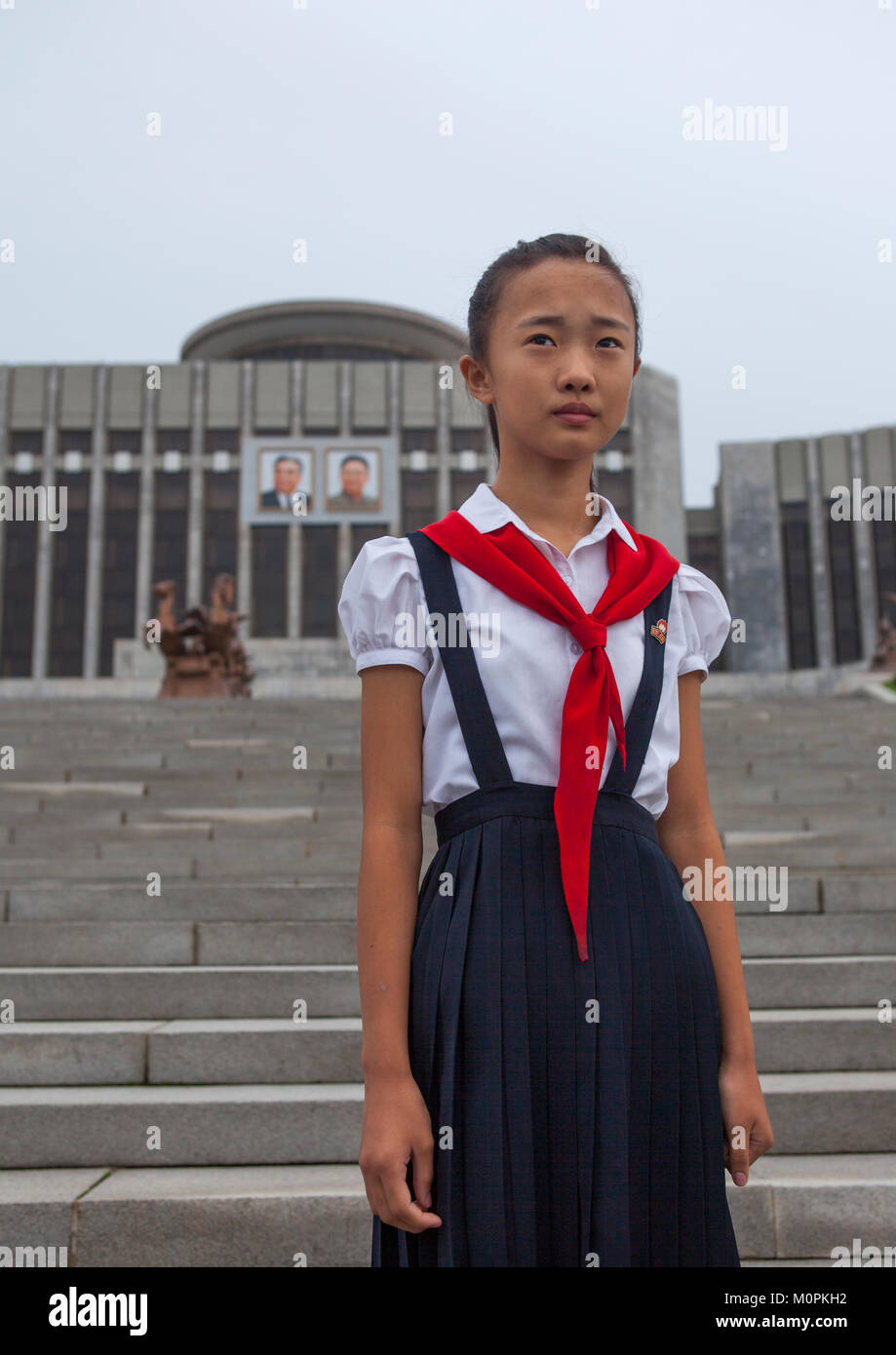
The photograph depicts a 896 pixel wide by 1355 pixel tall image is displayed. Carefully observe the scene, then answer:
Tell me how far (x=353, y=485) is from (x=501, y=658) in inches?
1489

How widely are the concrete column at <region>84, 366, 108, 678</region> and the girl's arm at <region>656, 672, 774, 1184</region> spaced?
1605 inches

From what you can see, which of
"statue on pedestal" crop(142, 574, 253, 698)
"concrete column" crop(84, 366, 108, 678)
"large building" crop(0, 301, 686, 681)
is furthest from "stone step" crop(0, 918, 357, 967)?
"concrete column" crop(84, 366, 108, 678)

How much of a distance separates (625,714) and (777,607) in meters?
41.6

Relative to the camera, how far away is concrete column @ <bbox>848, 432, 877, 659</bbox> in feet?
135

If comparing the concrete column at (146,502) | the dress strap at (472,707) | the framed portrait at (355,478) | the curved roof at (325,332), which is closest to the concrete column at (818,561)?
the curved roof at (325,332)

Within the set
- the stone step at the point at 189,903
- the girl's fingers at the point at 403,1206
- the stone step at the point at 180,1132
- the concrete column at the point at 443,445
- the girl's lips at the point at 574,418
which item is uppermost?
the concrete column at the point at 443,445

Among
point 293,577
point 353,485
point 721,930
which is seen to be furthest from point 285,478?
point 721,930

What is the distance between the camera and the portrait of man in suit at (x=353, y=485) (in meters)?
38.4

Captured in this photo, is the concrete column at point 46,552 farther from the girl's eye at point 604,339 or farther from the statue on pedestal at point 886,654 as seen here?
the girl's eye at point 604,339

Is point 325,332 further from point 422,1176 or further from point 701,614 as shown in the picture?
point 422,1176

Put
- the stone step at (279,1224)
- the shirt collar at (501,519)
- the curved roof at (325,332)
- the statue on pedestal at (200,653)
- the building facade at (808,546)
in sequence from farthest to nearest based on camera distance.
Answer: the curved roof at (325,332) → the building facade at (808,546) → the statue on pedestal at (200,653) → the stone step at (279,1224) → the shirt collar at (501,519)

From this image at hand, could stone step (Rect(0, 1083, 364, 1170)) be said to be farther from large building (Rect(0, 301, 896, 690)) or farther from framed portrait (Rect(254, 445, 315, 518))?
large building (Rect(0, 301, 896, 690))

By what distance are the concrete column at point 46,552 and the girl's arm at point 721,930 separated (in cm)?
4138
